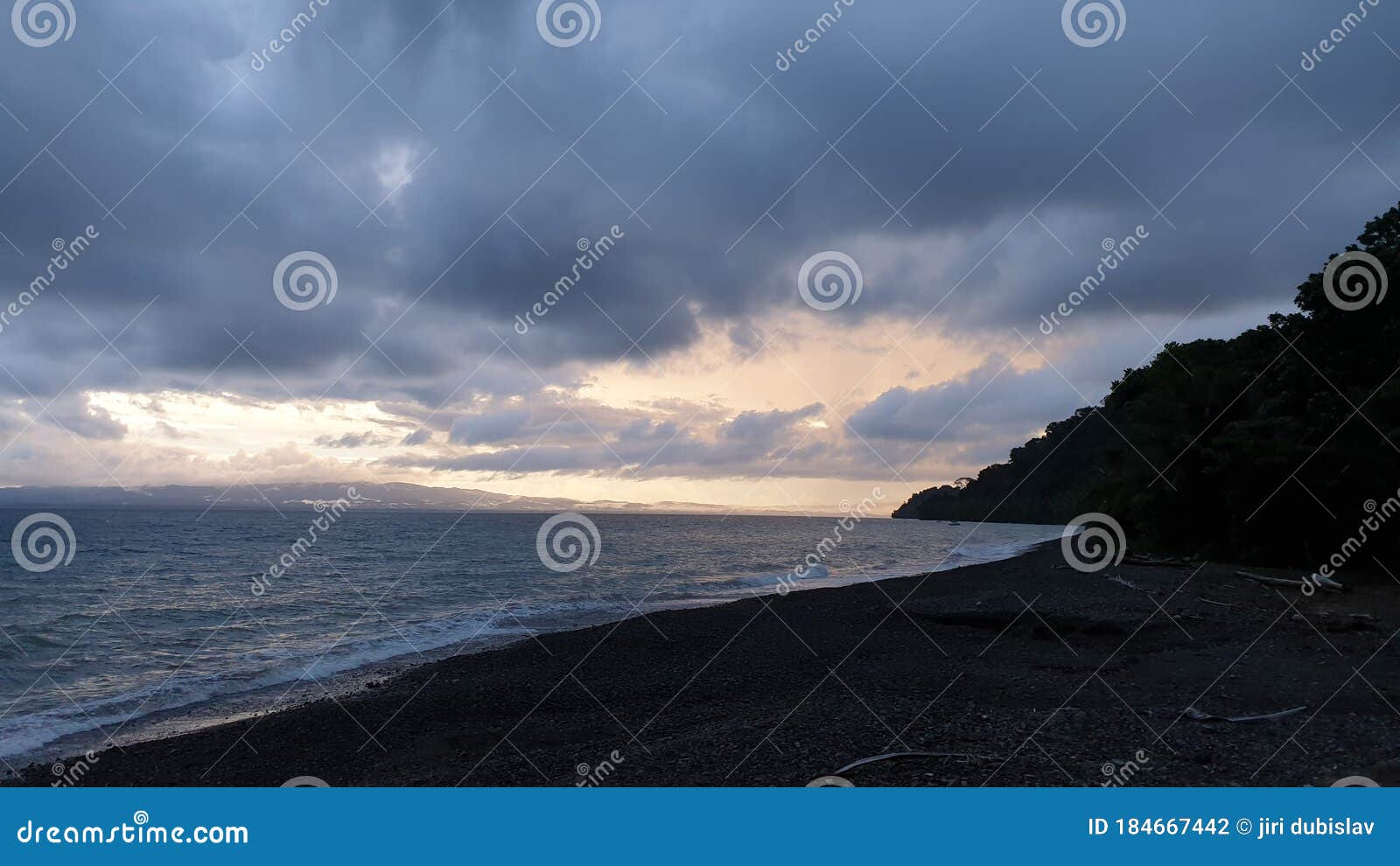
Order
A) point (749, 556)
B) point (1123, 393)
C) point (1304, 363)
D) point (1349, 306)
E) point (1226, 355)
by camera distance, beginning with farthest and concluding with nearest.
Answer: point (749, 556), point (1123, 393), point (1226, 355), point (1304, 363), point (1349, 306)

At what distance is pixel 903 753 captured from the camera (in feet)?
23.1

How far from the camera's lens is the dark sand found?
7.09 m

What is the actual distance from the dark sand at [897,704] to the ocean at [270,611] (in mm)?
2062

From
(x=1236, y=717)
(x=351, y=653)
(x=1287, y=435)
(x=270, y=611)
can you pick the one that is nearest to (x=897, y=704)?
(x=1236, y=717)

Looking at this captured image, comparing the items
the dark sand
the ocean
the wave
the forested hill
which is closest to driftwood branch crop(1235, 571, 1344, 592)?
the dark sand

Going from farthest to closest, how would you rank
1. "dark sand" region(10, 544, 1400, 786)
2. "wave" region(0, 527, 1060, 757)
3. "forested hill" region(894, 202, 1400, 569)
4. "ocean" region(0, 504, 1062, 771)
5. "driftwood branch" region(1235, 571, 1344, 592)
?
1. "forested hill" region(894, 202, 1400, 569)
2. "driftwood branch" region(1235, 571, 1344, 592)
3. "ocean" region(0, 504, 1062, 771)
4. "wave" region(0, 527, 1060, 757)
5. "dark sand" region(10, 544, 1400, 786)

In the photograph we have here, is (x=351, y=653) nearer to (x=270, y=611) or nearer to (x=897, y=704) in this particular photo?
(x=270, y=611)

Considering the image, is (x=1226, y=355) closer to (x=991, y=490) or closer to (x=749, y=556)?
(x=749, y=556)

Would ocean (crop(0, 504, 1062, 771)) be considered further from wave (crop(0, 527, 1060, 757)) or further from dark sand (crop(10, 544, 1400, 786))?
dark sand (crop(10, 544, 1400, 786))

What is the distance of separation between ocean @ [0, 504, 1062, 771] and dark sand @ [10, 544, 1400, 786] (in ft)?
6.77

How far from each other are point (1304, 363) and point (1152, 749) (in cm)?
2052

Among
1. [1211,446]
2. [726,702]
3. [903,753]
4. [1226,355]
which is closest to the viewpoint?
[903,753]

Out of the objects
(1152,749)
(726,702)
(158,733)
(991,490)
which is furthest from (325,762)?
(991,490)

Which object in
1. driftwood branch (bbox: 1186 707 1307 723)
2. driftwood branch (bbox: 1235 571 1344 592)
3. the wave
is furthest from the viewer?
driftwood branch (bbox: 1235 571 1344 592)
